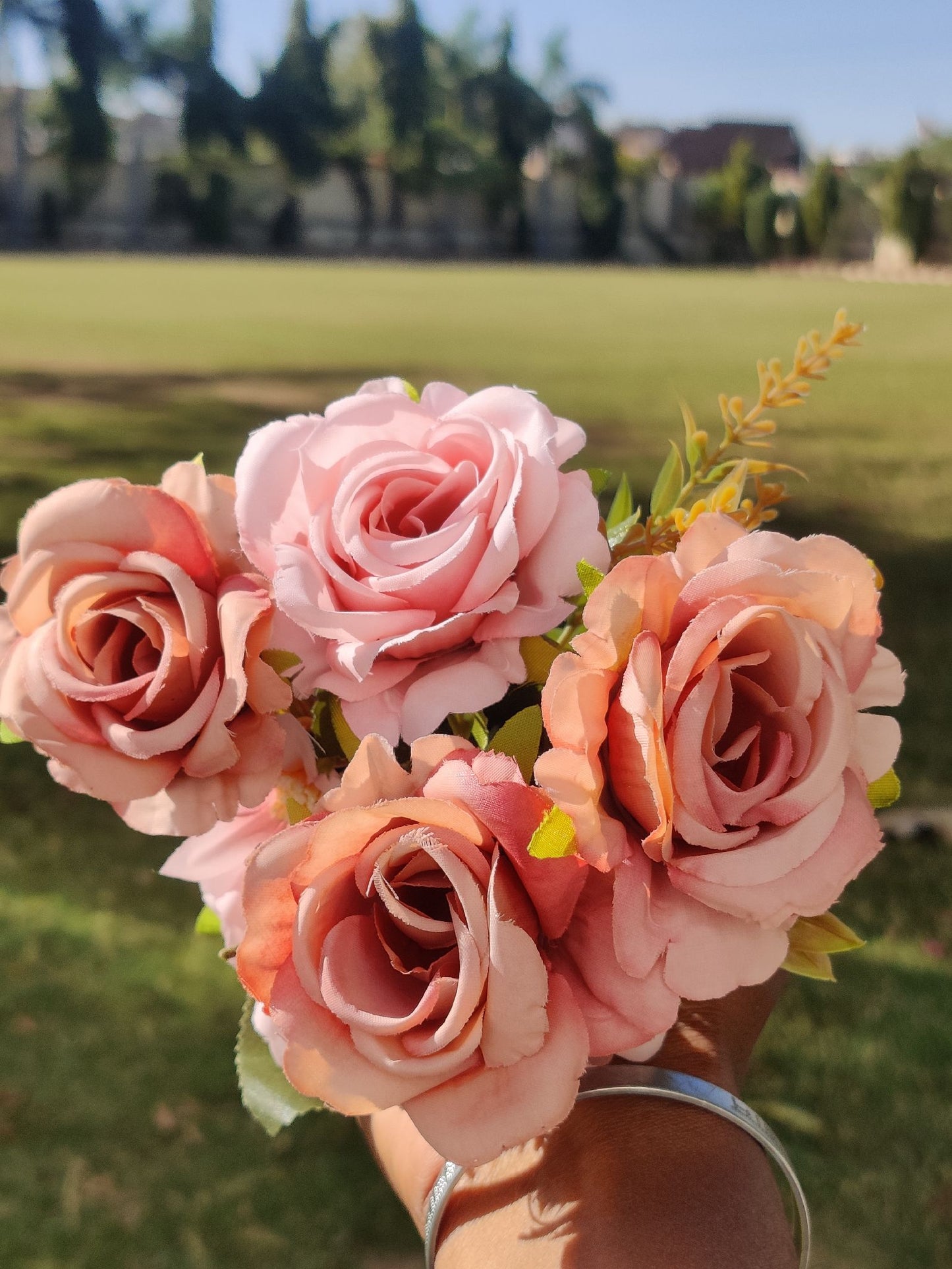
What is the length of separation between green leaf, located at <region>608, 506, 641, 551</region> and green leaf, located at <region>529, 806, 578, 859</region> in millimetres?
336

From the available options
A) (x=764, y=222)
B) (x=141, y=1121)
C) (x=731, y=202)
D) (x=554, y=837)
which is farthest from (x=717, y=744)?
(x=731, y=202)

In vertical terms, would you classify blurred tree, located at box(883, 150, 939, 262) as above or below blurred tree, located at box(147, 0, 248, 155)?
below

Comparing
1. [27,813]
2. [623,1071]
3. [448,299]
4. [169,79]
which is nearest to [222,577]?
[623,1071]

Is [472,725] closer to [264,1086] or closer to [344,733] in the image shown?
[344,733]

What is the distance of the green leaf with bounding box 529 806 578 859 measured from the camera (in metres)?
0.71

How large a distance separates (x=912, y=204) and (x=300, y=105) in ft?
75.2

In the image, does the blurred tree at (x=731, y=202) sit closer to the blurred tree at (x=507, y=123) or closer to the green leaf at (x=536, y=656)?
the blurred tree at (x=507, y=123)

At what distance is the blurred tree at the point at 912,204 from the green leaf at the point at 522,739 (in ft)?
125

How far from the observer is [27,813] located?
3.13m

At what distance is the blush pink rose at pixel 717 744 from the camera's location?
0.70 m

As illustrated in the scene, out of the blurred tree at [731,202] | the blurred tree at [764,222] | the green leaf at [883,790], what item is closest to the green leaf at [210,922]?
the green leaf at [883,790]

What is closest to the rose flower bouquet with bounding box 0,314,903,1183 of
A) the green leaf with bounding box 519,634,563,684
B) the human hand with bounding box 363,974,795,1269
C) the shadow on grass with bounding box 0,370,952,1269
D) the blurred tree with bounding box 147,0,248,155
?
the green leaf with bounding box 519,634,563,684

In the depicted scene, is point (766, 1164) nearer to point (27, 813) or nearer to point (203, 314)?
point (27, 813)

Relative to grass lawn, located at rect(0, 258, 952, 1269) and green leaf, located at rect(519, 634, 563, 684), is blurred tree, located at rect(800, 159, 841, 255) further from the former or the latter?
green leaf, located at rect(519, 634, 563, 684)
